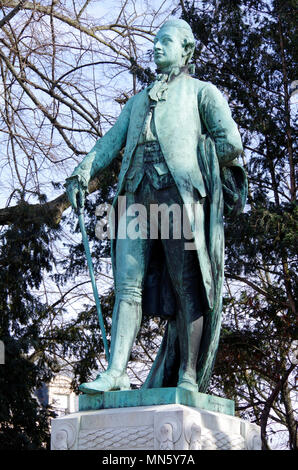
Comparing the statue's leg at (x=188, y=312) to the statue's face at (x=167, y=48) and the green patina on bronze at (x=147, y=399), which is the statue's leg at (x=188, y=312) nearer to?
the green patina on bronze at (x=147, y=399)

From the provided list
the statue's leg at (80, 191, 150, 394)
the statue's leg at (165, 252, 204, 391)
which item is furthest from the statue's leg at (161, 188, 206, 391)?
the statue's leg at (80, 191, 150, 394)

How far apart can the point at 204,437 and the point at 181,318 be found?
85 centimetres

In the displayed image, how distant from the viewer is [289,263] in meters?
12.4

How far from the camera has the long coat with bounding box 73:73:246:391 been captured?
5.43 metres


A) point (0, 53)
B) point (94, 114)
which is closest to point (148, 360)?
point (94, 114)

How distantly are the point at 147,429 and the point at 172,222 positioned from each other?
1.30 meters

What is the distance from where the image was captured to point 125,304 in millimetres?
5367

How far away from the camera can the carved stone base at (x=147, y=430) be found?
183 inches

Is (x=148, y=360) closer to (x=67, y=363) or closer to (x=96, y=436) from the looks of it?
(x=67, y=363)

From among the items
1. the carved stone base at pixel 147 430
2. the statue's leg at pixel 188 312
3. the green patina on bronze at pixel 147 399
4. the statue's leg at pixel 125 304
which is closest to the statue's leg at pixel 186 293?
the statue's leg at pixel 188 312

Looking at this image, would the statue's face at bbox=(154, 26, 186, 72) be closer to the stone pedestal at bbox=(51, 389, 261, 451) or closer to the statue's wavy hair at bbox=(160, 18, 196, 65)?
the statue's wavy hair at bbox=(160, 18, 196, 65)

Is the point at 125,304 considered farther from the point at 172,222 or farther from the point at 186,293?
the point at 172,222

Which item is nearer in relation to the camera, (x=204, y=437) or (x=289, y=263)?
(x=204, y=437)

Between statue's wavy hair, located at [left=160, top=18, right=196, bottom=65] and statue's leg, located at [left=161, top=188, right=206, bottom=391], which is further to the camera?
statue's wavy hair, located at [left=160, top=18, right=196, bottom=65]
